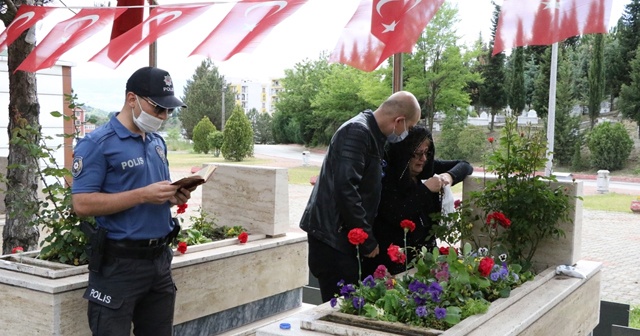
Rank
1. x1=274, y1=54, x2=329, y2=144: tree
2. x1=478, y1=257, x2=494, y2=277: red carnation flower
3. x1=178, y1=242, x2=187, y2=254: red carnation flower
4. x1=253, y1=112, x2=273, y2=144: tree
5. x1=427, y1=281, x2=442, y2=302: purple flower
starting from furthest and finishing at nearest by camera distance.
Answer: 1. x1=253, y1=112, x2=273, y2=144: tree
2. x1=274, y1=54, x2=329, y2=144: tree
3. x1=178, y1=242, x2=187, y2=254: red carnation flower
4. x1=478, y1=257, x2=494, y2=277: red carnation flower
5. x1=427, y1=281, x2=442, y2=302: purple flower

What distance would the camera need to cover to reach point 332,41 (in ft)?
11.9

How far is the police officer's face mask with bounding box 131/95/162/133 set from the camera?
2.67m

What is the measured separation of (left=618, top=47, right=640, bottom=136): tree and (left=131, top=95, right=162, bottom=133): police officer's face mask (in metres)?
4.57

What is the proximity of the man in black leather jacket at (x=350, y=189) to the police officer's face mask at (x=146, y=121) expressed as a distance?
81cm

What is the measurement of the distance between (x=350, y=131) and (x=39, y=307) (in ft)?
5.18

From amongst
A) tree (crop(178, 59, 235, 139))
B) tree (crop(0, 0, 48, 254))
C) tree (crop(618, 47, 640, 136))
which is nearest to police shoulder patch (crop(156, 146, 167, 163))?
tree (crop(0, 0, 48, 254))

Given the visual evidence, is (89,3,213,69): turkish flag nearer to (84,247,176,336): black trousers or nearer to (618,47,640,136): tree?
(84,247,176,336): black trousers

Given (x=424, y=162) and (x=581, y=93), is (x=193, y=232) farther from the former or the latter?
(x=581, y=93)

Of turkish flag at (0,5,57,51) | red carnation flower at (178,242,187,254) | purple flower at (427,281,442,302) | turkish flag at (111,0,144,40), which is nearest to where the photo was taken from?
purple flower at (427,281,442,302)

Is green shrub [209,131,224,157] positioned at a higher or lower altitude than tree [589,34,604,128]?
lower

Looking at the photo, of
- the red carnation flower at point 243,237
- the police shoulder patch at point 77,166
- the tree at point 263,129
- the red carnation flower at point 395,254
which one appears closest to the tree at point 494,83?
the red carnation flower at point 243,237

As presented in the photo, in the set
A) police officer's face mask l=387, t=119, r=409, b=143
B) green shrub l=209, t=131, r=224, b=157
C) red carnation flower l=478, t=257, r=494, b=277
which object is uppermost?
→ police officer's face mask l=387, t=119, r=409, b=143

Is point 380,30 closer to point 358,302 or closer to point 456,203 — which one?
point 456,203

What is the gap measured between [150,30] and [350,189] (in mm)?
1984
